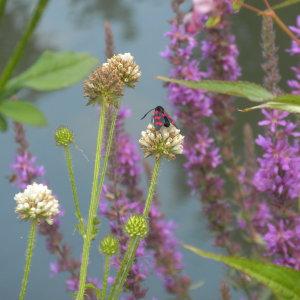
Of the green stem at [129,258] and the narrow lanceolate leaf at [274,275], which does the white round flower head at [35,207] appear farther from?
the narrow lanceolate leaf at [274,275]

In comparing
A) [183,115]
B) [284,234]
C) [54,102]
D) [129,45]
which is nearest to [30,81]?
[284,234]

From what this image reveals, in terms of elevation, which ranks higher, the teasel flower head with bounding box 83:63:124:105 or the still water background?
the still water background

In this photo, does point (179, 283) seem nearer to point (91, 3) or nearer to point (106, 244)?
point (106, 244)

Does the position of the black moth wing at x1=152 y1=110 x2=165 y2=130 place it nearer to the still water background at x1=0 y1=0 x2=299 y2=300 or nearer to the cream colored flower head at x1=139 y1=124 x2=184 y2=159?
the cream colored flower head at x1=139 y1=124 x2=184 y2=159

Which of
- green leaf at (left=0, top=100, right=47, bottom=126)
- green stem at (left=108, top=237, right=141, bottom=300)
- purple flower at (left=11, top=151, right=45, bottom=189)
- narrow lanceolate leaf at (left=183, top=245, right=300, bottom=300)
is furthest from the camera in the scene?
purple flower at (left=11, top=151, right=45, bottom=189)

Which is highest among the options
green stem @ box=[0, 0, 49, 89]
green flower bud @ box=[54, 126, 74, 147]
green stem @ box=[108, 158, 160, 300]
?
green flower bud @ box=[54, 126, 74, 147]

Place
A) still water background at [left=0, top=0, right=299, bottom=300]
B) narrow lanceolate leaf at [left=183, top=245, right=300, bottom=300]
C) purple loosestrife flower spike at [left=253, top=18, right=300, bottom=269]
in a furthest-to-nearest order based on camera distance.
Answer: still water background at [left=0, top=0, right=299, bottom=300] → purple loosestrife flower spike at [left=253, top=18, right=300, bottom=269] → narrow lanceolate leaf at [left=183, top=245, right=300, bottom=300]

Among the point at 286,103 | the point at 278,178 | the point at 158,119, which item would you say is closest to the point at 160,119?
the point at 158,119

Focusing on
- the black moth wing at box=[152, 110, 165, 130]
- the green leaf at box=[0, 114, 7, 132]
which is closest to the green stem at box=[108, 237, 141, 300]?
the black moth wing at box=[152, 110, 165, 130]
